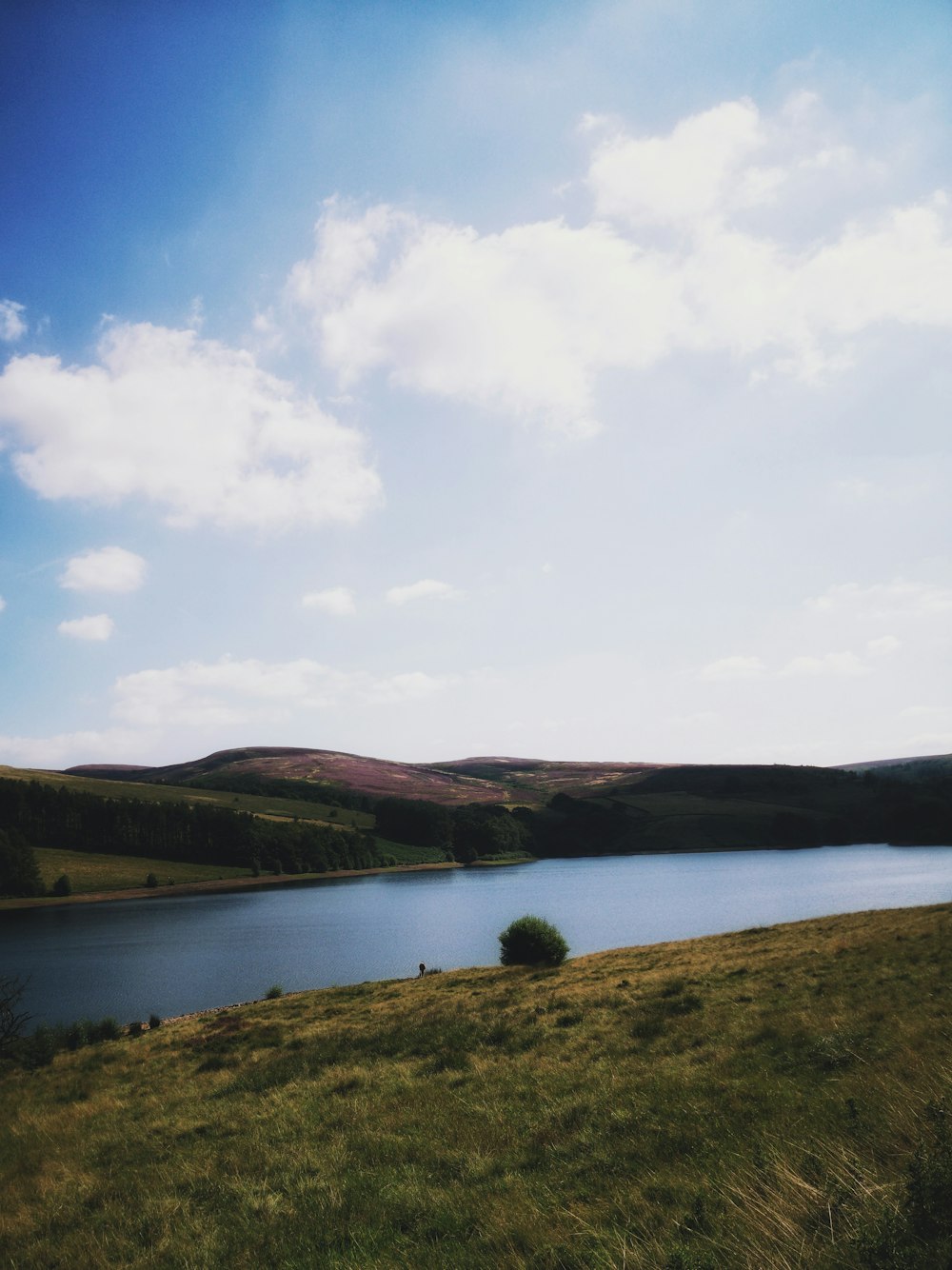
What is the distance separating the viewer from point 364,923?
86312 mm

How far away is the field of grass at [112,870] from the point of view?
416ft

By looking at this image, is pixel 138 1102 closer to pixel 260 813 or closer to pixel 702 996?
pixel 702 996

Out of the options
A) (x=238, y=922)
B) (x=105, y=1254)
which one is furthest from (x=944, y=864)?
(x=105, y=1254)

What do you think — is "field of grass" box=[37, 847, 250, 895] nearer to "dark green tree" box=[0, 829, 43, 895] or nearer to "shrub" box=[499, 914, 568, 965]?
"dark green tree" box=[0, 829, 43, 895]

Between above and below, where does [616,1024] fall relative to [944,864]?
above

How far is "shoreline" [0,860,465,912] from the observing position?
4449 inches

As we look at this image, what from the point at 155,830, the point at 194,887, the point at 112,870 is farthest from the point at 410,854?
the point at 112,870

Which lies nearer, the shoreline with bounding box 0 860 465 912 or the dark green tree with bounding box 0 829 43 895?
the shoreline with bounding box 0 860 465 912

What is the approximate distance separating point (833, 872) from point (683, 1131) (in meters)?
127

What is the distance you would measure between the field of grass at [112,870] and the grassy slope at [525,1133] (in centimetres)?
12328

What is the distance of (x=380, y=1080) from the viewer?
15.6 m

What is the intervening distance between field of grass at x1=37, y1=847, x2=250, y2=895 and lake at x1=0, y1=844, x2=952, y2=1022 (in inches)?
558

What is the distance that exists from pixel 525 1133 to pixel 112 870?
151 m

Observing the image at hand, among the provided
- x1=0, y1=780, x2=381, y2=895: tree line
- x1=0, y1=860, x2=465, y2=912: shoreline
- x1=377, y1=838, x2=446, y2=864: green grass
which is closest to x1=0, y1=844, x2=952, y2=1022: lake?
x1=0, y1=860, x2=465, y2=912: shoreline
